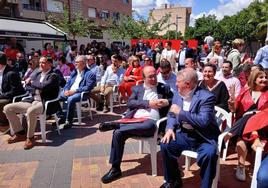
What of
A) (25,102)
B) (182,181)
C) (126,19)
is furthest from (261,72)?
(126,19)

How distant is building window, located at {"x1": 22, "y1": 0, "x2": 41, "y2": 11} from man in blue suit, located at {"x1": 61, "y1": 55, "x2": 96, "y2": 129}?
2297cm

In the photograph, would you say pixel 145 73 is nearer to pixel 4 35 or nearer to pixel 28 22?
pixel 4 35

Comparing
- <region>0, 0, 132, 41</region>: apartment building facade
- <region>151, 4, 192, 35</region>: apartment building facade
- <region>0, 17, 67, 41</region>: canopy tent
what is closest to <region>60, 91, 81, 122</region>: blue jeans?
<region>0, 17, 67, 41</region>: canopy tent

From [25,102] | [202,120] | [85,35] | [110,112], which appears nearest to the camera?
[202,120]

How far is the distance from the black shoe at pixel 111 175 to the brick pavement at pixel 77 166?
60 mm

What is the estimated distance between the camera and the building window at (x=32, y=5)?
1063 inches

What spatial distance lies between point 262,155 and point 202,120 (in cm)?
69

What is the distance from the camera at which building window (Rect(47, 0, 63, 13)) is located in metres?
30.0

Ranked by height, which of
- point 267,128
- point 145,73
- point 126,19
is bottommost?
point 267,128

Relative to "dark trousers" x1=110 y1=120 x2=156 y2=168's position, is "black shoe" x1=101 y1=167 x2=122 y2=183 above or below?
below

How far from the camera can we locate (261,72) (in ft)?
12.7

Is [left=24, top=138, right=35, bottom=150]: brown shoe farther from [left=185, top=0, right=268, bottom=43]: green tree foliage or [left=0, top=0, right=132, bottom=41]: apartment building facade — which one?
[left=185, top=0, right=268, bottom=43]: green tree foliage

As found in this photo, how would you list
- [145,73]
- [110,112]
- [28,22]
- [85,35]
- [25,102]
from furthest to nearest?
[85,35] < [28,22] < [110,112] < [25,102] < [145,73]

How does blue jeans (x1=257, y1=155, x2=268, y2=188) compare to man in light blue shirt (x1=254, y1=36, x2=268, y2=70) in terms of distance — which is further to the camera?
man in light blue shirt (x1=254, y1=36, x2=268, y2=70)
